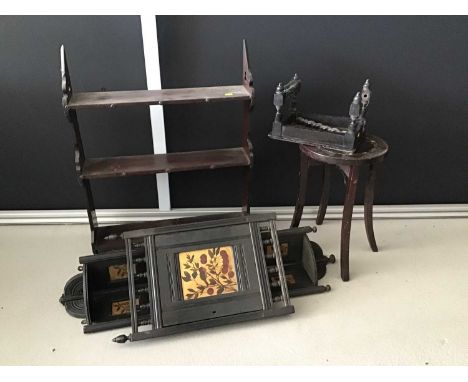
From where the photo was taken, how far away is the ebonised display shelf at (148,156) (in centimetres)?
179

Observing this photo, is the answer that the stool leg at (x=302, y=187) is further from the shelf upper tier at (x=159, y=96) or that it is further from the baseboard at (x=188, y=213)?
the shelf upper tier at (x=159, y=96)

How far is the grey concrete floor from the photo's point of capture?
1597mm

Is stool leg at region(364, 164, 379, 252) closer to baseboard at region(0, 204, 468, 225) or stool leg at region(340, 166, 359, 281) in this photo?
stool leg at region(340, 166, 359, 281)

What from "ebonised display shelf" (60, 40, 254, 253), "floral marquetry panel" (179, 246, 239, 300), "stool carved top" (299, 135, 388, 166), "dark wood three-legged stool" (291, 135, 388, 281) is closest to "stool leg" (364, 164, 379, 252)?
"dark wood three-legged stool" (291, 135, 388, 281)

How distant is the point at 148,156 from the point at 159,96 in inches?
13.9

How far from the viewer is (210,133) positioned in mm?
2209

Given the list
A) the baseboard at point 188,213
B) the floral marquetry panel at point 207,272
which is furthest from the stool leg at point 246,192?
the floral marquetry panel at point 207,272

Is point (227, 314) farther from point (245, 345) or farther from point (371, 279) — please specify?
point (371, 279)

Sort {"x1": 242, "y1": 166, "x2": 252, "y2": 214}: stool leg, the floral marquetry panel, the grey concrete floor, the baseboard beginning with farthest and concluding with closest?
the baseboard → {"x1": 242, "y1": 166, "x2": 252, "y2": 214}: stool leg → the floral marquetry panel → the grey concrete floor

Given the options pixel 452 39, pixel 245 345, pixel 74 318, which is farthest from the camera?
pixel 452 39

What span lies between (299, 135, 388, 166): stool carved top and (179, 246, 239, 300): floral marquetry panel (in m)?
0.52

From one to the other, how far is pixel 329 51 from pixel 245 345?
1.36 meters
